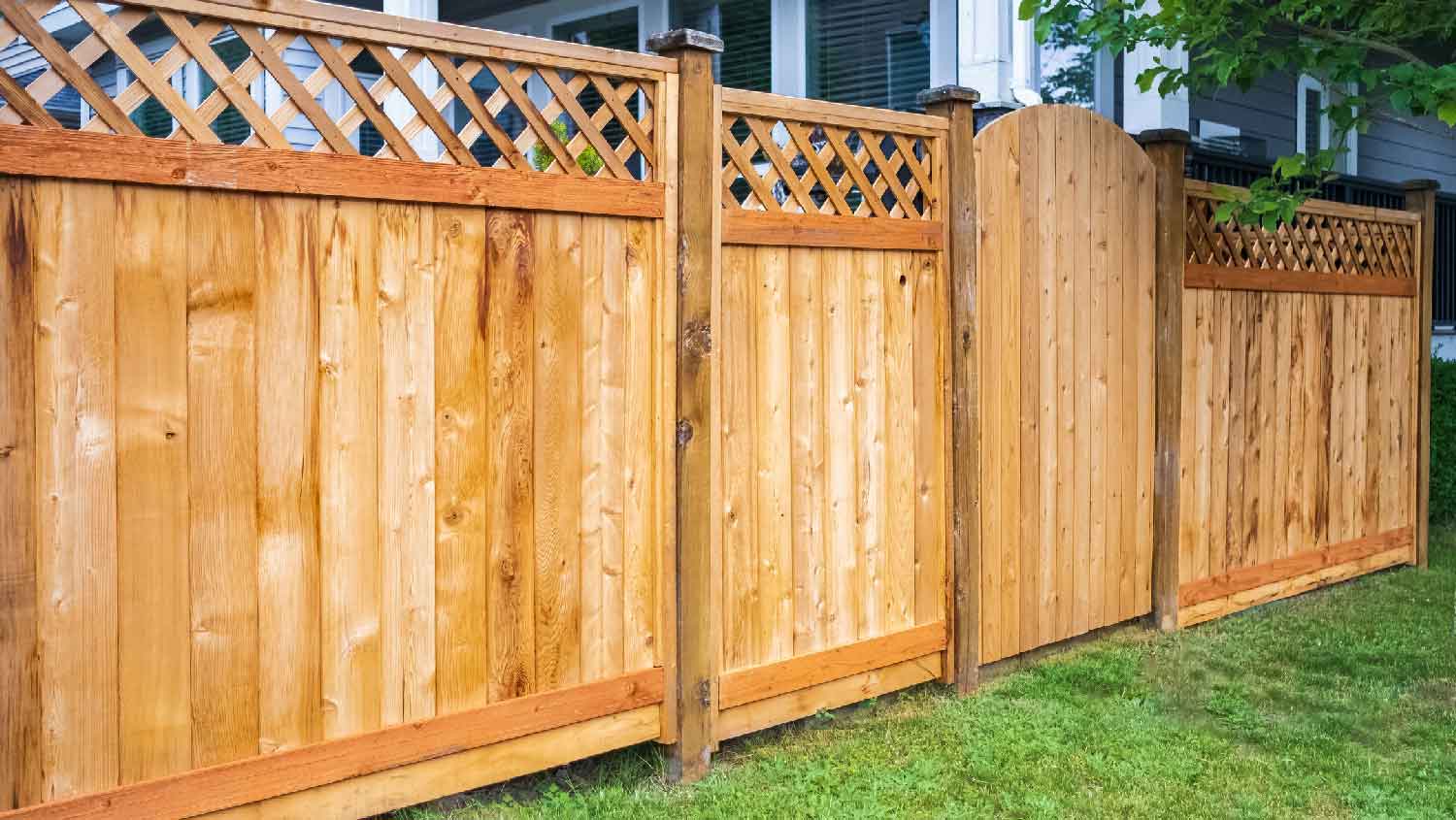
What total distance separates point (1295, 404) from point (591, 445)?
4.34m

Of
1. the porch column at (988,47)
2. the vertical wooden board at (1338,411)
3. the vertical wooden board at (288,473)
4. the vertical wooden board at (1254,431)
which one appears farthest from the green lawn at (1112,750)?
the porch column at (988,47)

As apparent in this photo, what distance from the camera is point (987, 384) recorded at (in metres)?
4.90

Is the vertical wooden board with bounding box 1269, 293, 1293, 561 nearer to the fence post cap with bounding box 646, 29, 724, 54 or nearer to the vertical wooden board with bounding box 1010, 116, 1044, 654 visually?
the vertical wooden board with bounding box 1010, 116, 1044, 654

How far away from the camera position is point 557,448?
11.7 ft

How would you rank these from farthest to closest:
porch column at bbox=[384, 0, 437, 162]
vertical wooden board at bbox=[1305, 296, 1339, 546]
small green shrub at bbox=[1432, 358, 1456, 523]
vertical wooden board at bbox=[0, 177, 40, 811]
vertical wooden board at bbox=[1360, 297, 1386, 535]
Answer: small green shrub at bbox=[1432, 358, 1456, 523] → porch column at bbox=[384, 0, 437, 162] → vertical wooden board at bbox=[1360, 297, 1386, 535] → vertical wooden board at bbox=[1305, 296, 1339, 546] → vertical wooden board at bbox=[0, 177, 40, 811]

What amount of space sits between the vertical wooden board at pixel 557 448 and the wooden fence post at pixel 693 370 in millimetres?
336

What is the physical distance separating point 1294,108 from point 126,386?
36.8 feet

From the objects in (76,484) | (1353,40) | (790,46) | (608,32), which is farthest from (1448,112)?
(608,32)

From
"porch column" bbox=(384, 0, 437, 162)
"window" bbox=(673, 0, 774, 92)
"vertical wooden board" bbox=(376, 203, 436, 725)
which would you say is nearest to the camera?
"vertical wooden board" bbox=(376, 203, 436, 725)

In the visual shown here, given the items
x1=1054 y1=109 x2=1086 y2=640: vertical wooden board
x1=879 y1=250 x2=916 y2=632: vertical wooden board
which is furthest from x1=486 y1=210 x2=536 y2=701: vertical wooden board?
x1=1054 y1=109 x2=1086 y2=640: vertical wooden board

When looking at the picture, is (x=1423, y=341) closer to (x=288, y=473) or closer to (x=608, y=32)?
(x=608, y=32)

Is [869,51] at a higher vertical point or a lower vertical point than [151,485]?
higher

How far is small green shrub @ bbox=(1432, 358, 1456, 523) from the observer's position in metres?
9.01

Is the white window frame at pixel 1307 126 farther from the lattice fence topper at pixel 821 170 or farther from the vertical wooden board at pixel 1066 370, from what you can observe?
the lattice fence topper at pixel 821 170
